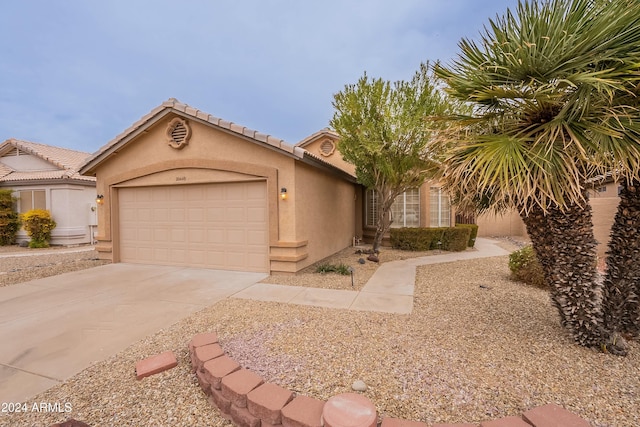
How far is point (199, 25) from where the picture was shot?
52.8 ft

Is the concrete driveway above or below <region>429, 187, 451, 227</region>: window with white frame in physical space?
below

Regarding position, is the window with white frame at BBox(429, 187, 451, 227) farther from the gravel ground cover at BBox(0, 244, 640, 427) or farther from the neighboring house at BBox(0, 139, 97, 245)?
the neighboring house at BBox(0, 139, 97, 245)

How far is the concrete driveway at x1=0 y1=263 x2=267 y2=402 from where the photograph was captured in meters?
3.59

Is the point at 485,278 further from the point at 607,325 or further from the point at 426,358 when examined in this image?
the point at 426,358

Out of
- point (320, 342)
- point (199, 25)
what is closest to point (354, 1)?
point (199, 25)

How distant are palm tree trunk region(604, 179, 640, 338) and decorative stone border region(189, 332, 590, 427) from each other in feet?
6.97

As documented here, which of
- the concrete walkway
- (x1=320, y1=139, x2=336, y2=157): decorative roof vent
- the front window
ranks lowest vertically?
the concrete walkway

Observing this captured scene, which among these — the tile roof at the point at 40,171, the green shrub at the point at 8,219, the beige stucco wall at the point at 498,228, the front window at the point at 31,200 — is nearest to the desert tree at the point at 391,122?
the beige stucco wall at the point at 498,228

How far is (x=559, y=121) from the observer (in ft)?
10.7

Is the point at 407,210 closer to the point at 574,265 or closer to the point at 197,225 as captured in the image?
the point at 197,225

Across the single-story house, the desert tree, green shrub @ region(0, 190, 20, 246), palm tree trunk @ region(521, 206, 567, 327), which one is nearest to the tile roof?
green shrub @ region(0, 190, 20, 246)

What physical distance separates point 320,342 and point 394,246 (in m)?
9.74

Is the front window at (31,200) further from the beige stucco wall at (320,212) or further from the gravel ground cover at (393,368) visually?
the gravel ground cover at (393,368)

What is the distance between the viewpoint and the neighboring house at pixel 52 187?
15.1 m
